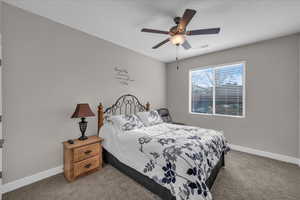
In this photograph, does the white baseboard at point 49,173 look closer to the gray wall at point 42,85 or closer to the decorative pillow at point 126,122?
the gray wall at point 42,85

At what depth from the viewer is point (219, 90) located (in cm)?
362

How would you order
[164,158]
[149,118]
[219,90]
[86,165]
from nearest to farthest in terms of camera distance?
[164,158], [86,165], [149,118], [219,90]

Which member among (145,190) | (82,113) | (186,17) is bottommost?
(145,190)

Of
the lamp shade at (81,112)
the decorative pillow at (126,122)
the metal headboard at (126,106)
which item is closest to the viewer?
the lamp shade at (81,112)

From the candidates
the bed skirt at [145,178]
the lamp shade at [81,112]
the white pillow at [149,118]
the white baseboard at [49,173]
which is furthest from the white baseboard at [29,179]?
the white pillow at [149,118]

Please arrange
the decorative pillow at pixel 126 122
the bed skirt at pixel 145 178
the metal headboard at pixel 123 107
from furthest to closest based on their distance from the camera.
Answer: the metal headboard at pixel 123 107 → the decorative pillow at pixel 126 122 → the bed skirt at pixel 145 178

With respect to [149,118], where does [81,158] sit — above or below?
below

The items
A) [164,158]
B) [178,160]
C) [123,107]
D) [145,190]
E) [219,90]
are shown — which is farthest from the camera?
[219,90]

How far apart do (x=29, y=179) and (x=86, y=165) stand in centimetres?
79

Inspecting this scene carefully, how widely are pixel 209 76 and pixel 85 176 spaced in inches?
153

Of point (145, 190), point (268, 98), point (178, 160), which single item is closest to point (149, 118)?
point (145, 190)

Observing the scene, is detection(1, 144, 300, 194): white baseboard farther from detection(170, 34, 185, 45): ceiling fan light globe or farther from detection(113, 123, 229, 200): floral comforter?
detection(170, 34, 185, 45): ceiling fan light globe

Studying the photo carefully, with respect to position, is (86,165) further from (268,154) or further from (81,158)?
(268,154)

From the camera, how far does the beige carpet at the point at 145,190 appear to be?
1678 mm
